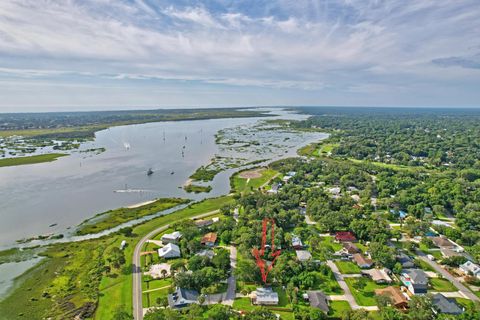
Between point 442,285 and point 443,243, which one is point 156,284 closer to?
point 442,285

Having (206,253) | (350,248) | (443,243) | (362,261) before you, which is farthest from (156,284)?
(443,243)

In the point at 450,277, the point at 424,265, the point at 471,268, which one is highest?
the point at 471,268

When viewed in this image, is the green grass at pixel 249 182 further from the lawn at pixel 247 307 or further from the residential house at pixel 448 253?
the residential house at pixel 448 253

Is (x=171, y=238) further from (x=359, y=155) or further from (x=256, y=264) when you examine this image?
(x=359, y=155)

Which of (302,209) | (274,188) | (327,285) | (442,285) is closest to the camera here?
(327,285)

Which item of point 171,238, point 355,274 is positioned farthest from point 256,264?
point 171,238

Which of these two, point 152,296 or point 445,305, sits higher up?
point 445,305

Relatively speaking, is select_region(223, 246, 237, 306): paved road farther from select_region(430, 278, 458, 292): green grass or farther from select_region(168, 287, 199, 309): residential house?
select_region(430, 278, 458, 292): green grass
